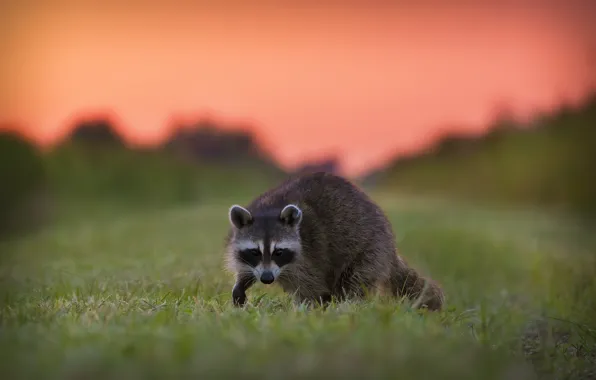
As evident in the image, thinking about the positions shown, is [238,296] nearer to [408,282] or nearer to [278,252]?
[278,252]

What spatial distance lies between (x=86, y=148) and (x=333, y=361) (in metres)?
38.3

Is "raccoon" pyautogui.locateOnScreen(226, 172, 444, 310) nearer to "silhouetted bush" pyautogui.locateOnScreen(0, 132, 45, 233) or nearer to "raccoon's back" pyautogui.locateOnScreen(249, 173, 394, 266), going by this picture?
"raccoon's back" pyautogui.locateOnScreen(249, 173, 394, 266)

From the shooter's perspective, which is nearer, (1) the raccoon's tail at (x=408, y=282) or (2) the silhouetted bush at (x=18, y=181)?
(1) the raccoon's tail at (x=408, y=282)

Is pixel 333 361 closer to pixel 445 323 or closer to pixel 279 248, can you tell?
pixel 445 323

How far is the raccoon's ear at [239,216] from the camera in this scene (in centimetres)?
810

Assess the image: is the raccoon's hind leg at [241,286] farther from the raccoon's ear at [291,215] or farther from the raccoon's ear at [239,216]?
the raccoon's ear at [291,215]

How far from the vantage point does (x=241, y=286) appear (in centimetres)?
793

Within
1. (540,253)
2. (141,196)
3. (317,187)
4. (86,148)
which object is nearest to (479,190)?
(141,196)

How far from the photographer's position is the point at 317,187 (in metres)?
8.62

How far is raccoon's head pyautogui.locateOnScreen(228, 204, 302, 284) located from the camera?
309 inches

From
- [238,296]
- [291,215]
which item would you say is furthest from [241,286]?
[291,215]

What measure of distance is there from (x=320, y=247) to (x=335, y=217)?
1.48 feet

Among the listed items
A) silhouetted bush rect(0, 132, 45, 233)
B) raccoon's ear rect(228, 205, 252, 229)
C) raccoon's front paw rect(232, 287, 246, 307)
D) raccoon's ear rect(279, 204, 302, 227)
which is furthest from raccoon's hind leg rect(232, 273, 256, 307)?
silhouetted bush rect(0, 132, 45, 233)

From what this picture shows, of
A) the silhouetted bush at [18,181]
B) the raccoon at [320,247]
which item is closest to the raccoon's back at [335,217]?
the raccoon at [320,247]
